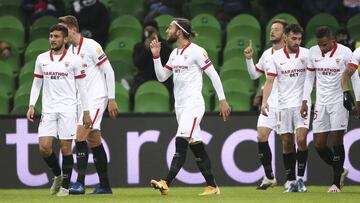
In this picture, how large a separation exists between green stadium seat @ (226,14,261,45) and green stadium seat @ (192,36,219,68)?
51 cm

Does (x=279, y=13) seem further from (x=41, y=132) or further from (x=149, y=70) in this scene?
(x=41, y=132)

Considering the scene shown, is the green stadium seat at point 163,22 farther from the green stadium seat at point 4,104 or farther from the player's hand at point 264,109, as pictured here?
the player's hand at point 264,109

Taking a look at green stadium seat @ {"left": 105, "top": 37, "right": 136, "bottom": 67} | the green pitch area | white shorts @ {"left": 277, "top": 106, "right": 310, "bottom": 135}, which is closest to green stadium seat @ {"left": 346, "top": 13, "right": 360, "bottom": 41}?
the green pitch area

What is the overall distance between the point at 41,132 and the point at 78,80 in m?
0.85

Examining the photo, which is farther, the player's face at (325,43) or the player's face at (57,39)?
the player's face at (325,43)

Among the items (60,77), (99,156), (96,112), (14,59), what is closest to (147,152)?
(99,156)

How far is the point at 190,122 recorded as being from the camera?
15.3m

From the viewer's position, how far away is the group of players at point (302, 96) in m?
16.0

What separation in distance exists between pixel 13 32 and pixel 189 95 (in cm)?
687

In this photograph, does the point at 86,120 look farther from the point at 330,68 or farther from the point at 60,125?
the point at 330,68

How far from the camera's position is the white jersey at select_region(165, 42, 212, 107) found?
15.4 meters

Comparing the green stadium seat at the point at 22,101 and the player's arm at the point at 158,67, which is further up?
the player's arm at the point at 158,67

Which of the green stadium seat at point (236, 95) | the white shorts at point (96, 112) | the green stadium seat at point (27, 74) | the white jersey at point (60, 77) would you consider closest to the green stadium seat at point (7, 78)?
the green stadium seat at point (27, 74)

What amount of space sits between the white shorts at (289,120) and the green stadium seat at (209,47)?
3.76 metres
